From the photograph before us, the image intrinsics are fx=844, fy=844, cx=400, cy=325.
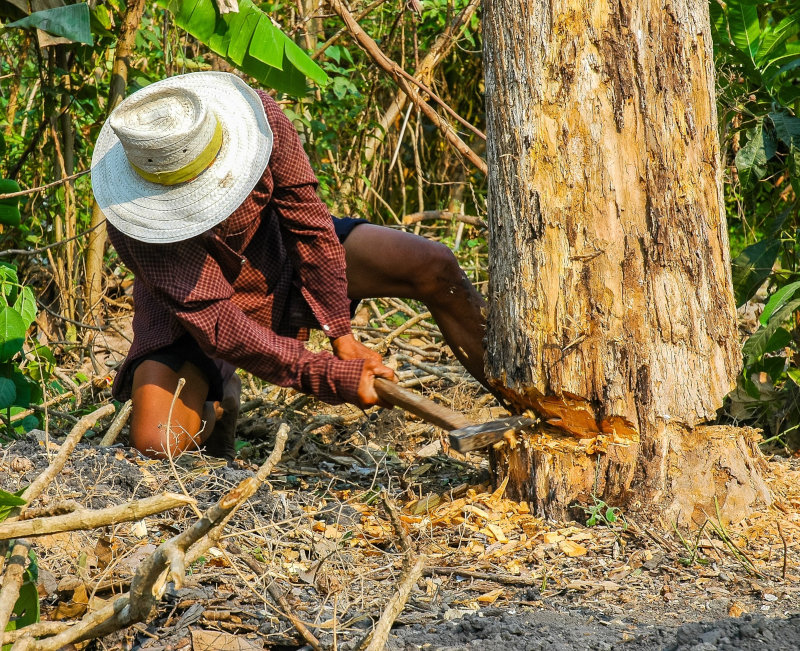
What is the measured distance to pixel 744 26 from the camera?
3322 millimetres

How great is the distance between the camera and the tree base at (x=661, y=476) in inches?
98.9

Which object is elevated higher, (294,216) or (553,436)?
(294,216)

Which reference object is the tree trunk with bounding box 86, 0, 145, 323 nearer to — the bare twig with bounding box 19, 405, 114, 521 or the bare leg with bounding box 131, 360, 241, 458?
the bare leg with bounding box 131, 360, 241, 458

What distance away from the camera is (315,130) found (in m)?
5.29

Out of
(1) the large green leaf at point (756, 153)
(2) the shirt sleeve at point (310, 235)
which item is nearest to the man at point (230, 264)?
(2) the shirt sleeve at point (310, 235)

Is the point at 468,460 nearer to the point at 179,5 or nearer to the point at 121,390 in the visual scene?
the point at 121,390

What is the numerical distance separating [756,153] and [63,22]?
319 centimetres

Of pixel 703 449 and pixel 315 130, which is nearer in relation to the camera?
pixel 703 449

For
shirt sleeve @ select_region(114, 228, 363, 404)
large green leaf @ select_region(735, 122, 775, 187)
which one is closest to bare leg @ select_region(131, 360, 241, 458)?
shirt sleeve @ select_region(114, 228, 363, 404)

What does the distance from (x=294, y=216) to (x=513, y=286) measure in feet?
3.28

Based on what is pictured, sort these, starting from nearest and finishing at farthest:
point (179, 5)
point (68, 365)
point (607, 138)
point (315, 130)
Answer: point (607, 138) < point (179, 5) < point (68, 365) < point (315, 130)

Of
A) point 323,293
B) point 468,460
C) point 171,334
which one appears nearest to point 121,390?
point 171,334

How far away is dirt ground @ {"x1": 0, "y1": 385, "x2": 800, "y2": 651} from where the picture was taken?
1953 millimetres

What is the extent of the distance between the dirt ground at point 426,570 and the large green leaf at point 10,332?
14.1 inches
